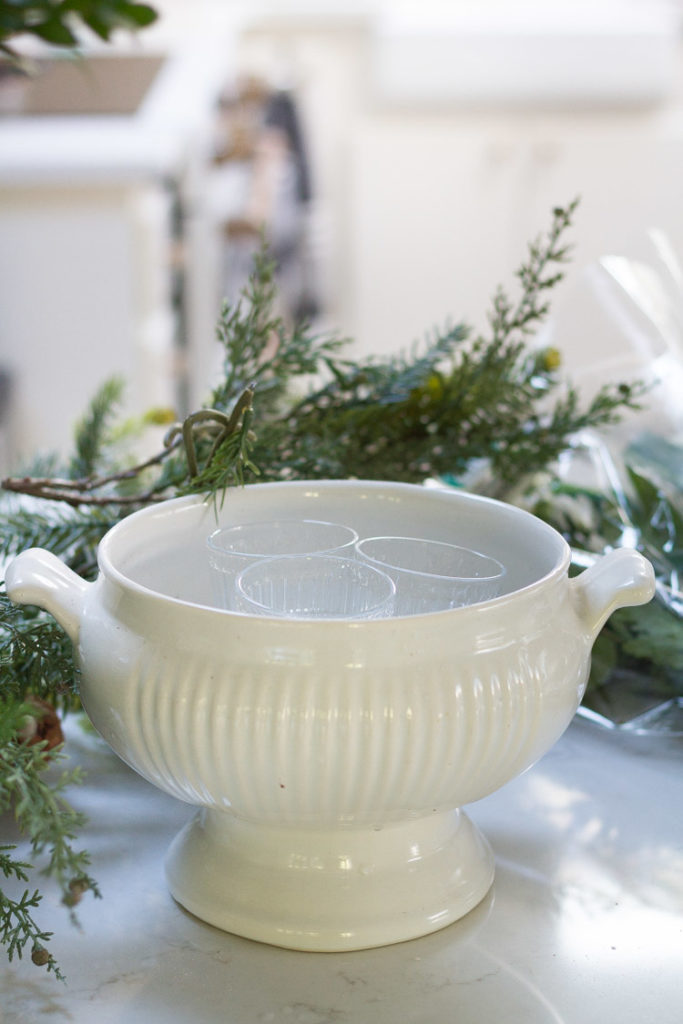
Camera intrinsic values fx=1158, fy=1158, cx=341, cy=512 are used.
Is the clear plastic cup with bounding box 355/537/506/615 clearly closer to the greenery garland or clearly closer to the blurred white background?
the greenery garland

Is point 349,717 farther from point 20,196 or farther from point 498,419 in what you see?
point 20,196

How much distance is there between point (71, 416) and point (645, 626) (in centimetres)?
128

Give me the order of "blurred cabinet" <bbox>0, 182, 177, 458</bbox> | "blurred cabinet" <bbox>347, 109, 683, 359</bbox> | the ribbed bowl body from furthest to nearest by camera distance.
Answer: "blurred cabinet" <bbox>347, 109, 683, 359</bbox>
"blurred cabinet" <bbox>0, 182, 177, 458</bbox>
the ribbed bowl body

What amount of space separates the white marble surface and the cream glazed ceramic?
0.01 m

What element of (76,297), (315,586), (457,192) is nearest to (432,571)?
(315,586)

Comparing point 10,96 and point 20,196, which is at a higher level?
point 10,96

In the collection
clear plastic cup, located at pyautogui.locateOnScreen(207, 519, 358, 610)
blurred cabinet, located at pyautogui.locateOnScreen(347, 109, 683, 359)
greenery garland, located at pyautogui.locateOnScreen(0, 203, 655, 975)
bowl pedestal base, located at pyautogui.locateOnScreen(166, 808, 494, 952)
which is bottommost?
bowl pedestal base, located at pyautogui.locateOnScreen(166, 808, 494, 952)

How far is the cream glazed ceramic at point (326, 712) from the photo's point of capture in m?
0.32

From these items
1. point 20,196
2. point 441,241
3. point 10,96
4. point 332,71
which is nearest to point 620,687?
point 20,196

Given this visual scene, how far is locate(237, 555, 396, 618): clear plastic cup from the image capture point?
15.2 inches

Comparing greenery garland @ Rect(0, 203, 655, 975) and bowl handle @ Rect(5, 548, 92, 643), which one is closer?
bowl handle @ Rect(5, 548, 92, 643)

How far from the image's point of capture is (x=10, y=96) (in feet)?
5.63

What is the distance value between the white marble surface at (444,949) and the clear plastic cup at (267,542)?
0.34 ft

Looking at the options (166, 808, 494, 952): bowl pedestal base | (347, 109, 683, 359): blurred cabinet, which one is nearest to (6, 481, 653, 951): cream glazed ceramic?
(166, 808, 494, 952): bowl pedestal base
